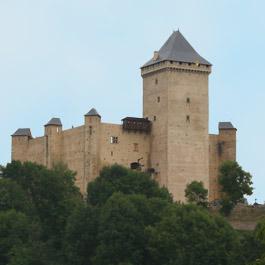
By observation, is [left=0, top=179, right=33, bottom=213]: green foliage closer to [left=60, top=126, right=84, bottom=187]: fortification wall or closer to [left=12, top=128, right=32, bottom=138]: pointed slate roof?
[left=60, top=126, right=84, bottom=187]: fortification wall

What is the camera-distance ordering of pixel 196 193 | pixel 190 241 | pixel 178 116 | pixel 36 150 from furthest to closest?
pixel 36 150, pixel 178 116, pixel 196 193, pixel 190 241

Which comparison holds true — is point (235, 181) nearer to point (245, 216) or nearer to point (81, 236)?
point (245, 216)

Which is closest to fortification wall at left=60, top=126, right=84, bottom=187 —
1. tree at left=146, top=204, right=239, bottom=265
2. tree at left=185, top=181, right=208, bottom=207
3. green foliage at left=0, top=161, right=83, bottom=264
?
green foliage at left=0, top=161, right=83, bottom=264

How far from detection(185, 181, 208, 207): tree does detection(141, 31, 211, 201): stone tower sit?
343 cm

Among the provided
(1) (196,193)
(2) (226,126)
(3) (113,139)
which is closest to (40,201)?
(1) (196,193)

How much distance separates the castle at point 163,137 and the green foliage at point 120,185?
5665 millimetres

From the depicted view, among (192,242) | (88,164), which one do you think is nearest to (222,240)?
(192,242)

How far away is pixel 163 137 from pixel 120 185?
9.31m

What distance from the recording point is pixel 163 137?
5118 inches

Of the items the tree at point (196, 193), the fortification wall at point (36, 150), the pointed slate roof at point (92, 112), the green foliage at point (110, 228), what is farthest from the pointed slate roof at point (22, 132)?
the tree at point (196, 193)

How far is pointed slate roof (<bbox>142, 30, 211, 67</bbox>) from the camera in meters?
132

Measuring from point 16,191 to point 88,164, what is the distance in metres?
11.2

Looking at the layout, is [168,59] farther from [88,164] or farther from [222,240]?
[222,240]

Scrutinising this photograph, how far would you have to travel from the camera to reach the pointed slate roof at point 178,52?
433 feet
